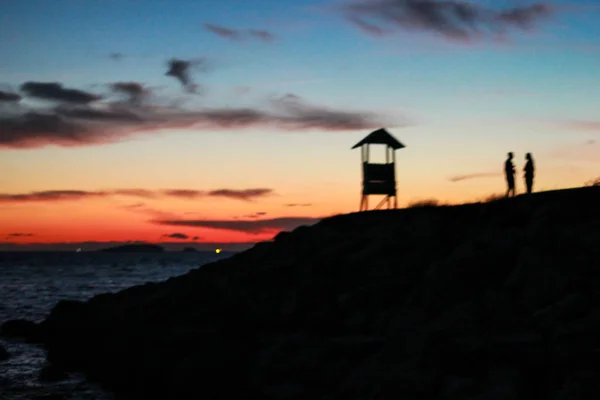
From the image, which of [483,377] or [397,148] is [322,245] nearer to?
[397,148]

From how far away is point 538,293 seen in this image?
1366cm

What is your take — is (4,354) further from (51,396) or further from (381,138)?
(381,138)

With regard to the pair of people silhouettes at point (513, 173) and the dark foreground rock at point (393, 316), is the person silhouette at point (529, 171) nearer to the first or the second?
the pair of people silhouettes at point (513, 173)


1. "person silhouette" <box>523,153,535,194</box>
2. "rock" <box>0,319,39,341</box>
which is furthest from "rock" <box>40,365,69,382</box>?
"person silhouette" <box>523,153,535,194</box>

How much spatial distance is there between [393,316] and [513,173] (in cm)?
1040

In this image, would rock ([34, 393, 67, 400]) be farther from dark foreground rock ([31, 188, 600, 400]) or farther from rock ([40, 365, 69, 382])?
rock ([40, 365, 69, 382])

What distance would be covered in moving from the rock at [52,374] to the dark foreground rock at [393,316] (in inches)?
36.4

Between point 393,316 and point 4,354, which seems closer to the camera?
point 393,316

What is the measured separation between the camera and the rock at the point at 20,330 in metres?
33.8

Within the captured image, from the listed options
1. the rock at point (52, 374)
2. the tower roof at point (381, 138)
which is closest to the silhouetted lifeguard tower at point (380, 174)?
the tower roof at point (381, 138)

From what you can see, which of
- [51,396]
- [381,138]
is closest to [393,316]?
[51,396]

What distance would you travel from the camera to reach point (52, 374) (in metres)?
A: 23.1

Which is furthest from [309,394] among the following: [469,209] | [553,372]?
[469,209]

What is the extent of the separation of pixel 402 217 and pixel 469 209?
7.84 feet
